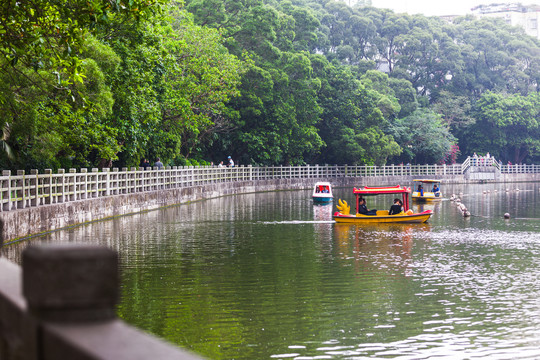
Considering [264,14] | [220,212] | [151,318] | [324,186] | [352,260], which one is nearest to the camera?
[151,318]

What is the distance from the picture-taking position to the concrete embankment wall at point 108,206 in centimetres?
1845

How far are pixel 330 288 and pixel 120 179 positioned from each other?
18.6 metres

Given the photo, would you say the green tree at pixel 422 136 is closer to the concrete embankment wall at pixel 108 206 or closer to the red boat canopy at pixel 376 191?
the concrete embankment wall at pixel 108 206

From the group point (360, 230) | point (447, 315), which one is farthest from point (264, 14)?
point (447, 315)

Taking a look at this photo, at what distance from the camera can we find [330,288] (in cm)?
1205

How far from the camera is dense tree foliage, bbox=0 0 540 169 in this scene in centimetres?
1955

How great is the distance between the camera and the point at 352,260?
15.6m

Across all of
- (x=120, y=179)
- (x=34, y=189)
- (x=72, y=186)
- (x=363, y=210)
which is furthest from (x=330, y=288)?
(x=120, y=179)

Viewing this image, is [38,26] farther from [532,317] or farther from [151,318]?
[532,317]

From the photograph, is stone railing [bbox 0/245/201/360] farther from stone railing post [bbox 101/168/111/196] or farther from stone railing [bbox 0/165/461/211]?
stone railing post [bbox 101/168/111/196]

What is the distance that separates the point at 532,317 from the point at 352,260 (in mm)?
5953

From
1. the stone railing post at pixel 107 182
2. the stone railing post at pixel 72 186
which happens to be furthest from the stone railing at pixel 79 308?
the stone railing post at pixel 107 182

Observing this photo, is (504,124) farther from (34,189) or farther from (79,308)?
(79,308)

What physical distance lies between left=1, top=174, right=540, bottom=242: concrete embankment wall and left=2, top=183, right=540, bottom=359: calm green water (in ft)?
2.16
